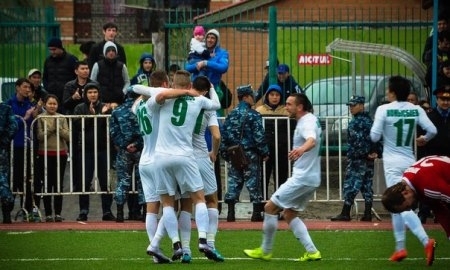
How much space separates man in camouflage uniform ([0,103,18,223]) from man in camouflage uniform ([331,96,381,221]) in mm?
4743

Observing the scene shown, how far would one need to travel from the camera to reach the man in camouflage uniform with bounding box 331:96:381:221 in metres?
20.6

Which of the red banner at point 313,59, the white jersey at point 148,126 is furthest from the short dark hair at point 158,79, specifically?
the red banner at point 313,59

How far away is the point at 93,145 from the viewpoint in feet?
69.4

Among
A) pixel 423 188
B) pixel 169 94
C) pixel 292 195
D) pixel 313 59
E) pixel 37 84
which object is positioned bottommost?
pixel 292 195

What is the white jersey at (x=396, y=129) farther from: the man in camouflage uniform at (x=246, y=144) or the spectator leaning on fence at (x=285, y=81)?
the spectator leaning on fence at (x=285, y=81)

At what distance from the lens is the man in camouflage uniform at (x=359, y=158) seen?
2062 cm

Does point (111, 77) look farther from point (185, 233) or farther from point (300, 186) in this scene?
point (300, 186)

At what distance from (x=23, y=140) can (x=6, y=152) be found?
1.69 ft

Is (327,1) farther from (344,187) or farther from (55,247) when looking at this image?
(55,247)

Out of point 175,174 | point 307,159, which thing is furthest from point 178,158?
point 307,159

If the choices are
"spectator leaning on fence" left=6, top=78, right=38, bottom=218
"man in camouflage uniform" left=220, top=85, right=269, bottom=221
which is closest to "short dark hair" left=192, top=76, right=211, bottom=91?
"man in camouflage uniform" left=220, top=85, right=269, bottom=221

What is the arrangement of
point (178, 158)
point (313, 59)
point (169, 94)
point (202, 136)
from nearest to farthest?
point (169, 94) → point (178, 158) → point (202, 136) → point (313, 59)

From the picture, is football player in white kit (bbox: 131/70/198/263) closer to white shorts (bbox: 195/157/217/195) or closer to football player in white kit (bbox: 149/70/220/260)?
football player in white kit (bbox: 149/70/220/260)

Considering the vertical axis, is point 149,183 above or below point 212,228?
above
